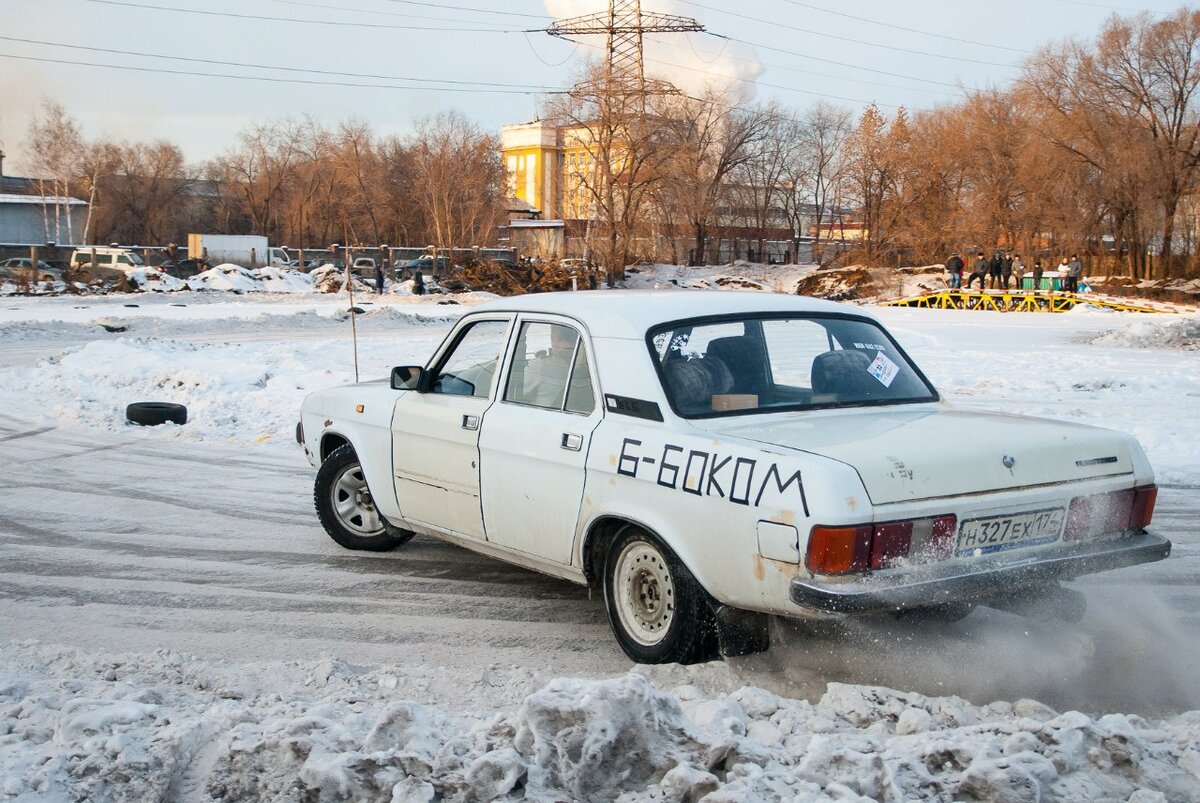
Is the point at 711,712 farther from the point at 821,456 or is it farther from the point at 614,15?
the point at 614,15

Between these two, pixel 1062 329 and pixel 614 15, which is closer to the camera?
pixel 1062 329

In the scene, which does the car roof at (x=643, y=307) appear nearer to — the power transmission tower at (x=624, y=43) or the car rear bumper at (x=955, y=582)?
the car rear bumper at (x=955, y=582)

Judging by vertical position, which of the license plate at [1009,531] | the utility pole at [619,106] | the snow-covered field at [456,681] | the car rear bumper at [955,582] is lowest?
the snow-covered field at [456,681]

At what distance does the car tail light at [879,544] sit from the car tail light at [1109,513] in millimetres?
711

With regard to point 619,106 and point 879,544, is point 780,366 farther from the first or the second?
point 619,106

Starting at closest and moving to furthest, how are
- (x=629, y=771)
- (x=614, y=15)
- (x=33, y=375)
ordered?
1. (x=629, y=771)
2. (x=33, y=375)
3. (x=614, y=15)

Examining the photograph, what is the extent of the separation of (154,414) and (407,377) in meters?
6.95

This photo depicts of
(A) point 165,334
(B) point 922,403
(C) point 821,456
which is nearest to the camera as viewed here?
(C) point 821,456

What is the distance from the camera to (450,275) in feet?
168

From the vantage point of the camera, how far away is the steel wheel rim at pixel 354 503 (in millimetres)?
6949

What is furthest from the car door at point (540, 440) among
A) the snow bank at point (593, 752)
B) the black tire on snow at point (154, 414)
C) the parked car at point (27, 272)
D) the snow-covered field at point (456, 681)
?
the parked car at point (27, 272)

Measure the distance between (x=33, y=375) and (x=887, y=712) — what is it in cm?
1530

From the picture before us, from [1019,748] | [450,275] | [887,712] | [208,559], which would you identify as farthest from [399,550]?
[450,275]

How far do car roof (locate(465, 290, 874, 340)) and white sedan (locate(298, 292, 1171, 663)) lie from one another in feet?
0.05
